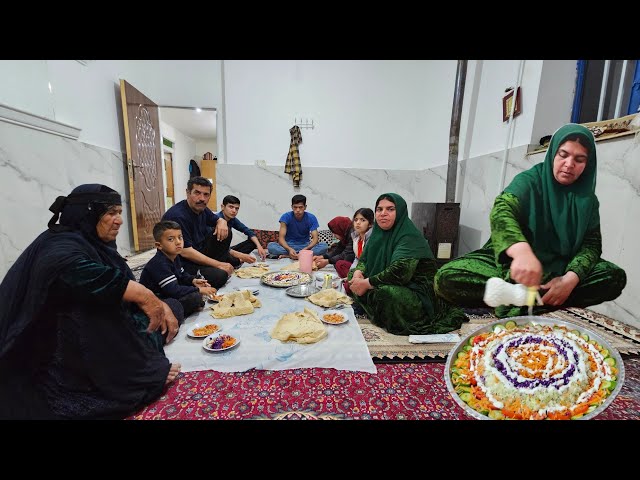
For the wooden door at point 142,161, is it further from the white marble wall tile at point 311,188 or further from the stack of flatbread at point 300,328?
the stack of flatbread at point 300,328

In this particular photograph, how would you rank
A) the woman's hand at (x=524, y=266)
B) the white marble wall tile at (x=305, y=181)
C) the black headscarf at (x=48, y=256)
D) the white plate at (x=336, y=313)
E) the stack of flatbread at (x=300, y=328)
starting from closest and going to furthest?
1. the woman's hand at (x=524, y=266)
2. the black headscarf at (x=48, y=256)
3. the white marble wall tile at (x=305, y=181)
4. the stack of flatbread at (x=300, y=328)
5. the white plate at (x=336, y=313)

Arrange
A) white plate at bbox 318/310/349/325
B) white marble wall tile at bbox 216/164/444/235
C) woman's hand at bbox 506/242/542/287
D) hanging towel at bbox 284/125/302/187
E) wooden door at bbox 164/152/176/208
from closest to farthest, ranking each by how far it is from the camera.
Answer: woman's hand at bbox 506/242/542/287 → white plate at bbox 318/310/349/325 → hanging towel at bbox 284/125/302/187 → white marble wall tile at bbox 216/164/444/235 → wooden door at bbox 164/152/176/208

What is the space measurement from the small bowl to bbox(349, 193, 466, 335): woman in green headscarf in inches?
18.5

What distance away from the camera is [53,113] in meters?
2.17

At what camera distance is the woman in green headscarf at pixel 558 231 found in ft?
2.43

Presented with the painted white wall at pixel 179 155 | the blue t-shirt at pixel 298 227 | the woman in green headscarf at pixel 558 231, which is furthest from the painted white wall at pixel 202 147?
the woman in green headscarf at pixel 558 231

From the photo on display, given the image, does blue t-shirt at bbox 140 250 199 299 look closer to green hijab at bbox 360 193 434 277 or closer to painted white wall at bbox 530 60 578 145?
green hijab at bbox 360 193 434 277

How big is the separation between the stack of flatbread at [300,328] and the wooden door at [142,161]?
130 inches

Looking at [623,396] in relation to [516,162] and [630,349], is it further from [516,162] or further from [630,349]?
[516,162]

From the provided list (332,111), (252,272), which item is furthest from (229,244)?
(332,111)

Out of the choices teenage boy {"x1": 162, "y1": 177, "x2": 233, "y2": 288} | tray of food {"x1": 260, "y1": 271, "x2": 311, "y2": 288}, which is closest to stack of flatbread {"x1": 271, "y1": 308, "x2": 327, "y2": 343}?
tray of food {"x1": 260, "y1": 271, "x2": 311, "y2": 288}

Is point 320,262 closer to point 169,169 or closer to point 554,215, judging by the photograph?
point 554,215

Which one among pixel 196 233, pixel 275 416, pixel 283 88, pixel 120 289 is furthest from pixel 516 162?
pixel 283 88

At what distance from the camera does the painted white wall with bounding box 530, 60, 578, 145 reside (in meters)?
0.99
